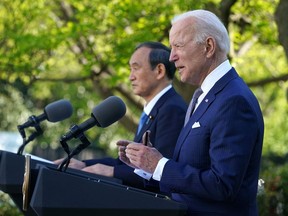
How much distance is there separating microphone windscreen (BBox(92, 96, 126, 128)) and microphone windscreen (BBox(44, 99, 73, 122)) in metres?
1.45

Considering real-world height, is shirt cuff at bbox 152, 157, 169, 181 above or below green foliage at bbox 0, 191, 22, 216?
above

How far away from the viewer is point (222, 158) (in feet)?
12.0

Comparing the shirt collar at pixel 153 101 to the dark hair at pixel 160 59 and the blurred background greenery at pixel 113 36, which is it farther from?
the blurred background greenery at pixel 113 36

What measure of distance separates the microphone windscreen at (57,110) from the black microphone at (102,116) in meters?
1.44

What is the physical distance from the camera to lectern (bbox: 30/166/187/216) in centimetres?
354

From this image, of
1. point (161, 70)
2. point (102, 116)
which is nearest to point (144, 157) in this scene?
point (102, 116)

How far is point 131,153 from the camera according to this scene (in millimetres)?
3785

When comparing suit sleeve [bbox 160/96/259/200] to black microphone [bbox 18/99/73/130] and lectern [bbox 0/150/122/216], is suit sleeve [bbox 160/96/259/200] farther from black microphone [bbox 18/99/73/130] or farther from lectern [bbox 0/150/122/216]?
black microphone [bbox 18/99/73/130]

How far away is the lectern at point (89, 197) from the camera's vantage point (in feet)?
11.6

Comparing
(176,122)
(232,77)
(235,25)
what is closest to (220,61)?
(232,77)

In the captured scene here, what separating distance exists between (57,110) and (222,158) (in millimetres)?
2386

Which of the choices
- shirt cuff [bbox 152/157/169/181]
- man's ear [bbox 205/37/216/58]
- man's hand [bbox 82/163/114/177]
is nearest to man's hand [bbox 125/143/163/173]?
shirt cuff [bbox 152/157/169/181]

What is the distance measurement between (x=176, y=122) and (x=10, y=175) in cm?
135

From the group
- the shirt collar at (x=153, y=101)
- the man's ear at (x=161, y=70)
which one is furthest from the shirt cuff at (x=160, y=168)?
the man's ear at (x=161, y=70)
